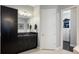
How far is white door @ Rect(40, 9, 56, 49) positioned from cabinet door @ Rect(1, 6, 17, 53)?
63.8 inches

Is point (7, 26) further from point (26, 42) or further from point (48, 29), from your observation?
point (48, 29)

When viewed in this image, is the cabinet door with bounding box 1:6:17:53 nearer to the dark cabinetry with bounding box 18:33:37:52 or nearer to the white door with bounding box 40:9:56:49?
the dark cabinetry with bounding box 18:33:37:52

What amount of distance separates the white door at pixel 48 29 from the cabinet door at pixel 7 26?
1.62 meters

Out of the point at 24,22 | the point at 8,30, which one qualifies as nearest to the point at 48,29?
the point at 24,22

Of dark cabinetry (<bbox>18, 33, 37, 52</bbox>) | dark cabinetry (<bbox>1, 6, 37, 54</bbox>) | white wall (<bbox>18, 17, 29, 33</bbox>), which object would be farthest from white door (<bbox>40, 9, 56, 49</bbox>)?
dark cabinetry (<bbox>1, 6, 37, 54</bbox>)

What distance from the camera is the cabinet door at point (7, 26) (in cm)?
271

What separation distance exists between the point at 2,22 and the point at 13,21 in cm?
38

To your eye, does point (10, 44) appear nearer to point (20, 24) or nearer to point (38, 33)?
point (20, 24)

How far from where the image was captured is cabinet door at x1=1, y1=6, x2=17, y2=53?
2.71m

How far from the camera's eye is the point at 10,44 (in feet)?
9.71

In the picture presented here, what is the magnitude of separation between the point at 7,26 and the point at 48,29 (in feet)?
6.76

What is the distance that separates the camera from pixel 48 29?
174 inches

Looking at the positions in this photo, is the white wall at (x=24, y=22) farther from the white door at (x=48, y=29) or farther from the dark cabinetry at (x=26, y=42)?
the white door at (x=48, y=29)

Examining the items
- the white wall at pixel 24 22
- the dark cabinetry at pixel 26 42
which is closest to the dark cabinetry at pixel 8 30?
the dark cabinetry at pixel 26 42
